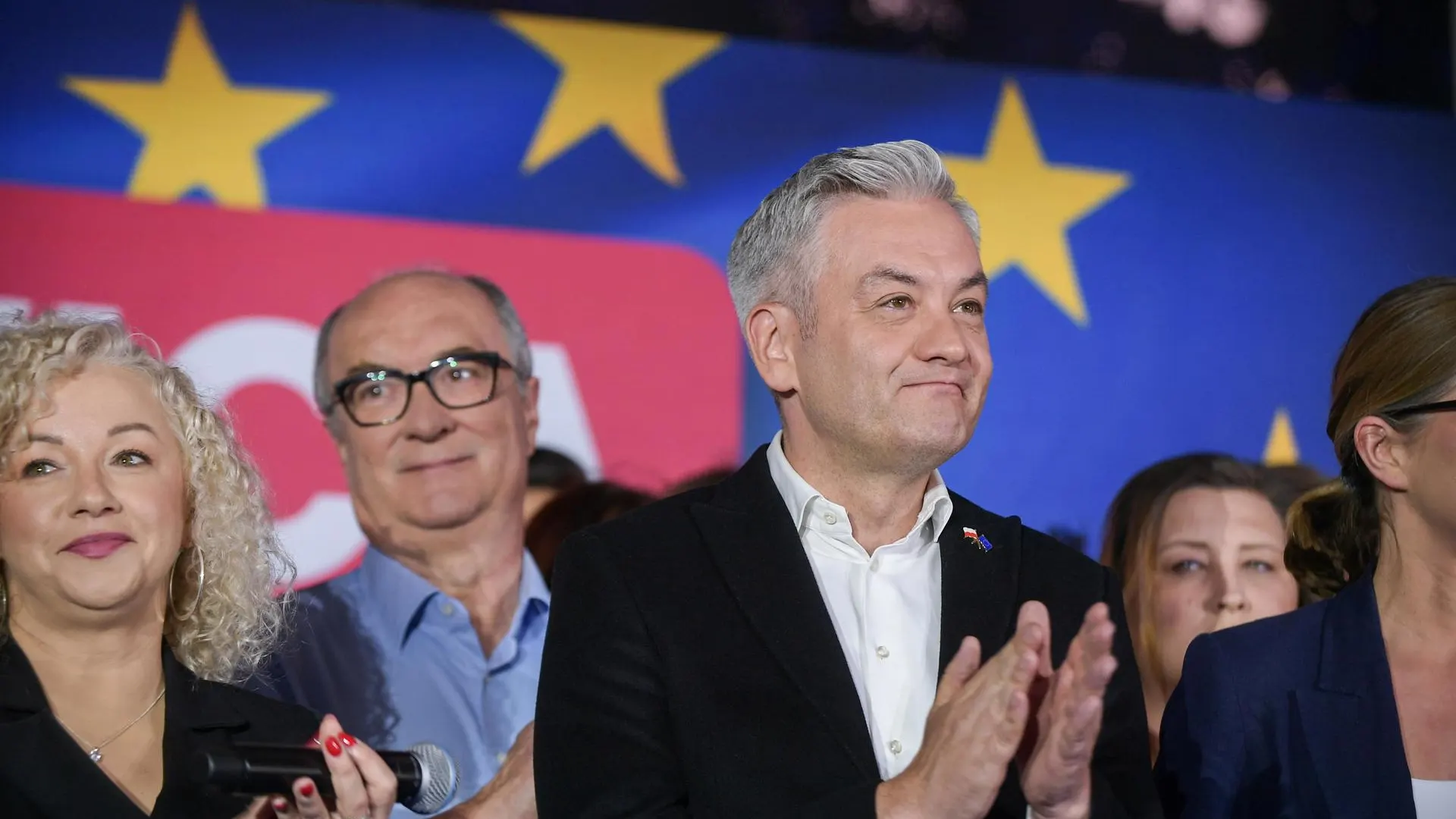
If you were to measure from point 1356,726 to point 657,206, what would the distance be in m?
2.58

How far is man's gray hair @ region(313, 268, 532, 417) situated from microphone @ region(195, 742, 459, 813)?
1558mm

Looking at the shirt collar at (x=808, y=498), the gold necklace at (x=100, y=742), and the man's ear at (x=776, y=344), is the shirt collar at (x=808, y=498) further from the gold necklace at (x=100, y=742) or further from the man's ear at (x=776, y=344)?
the gold necklace at (x=100, y=742)

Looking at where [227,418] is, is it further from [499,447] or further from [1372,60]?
[1372,60]

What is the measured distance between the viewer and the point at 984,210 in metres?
5.02

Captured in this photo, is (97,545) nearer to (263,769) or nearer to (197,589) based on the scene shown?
(197,589)

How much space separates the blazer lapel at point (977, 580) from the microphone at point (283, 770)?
815 mm

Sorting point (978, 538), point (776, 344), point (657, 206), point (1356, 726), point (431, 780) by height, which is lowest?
point (1356, 726)

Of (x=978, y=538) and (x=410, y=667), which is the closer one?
(x=978, y=538)

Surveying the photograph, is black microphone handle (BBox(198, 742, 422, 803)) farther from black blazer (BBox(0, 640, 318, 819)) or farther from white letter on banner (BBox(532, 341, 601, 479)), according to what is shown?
white letter on banner (BBox(532, 341, 601, 479))

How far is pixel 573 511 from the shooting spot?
4336 millimetres

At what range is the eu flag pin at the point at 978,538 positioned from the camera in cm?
264

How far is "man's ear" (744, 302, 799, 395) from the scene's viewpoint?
2.78 metres

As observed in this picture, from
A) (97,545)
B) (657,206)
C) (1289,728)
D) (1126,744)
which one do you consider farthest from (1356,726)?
(657,206)

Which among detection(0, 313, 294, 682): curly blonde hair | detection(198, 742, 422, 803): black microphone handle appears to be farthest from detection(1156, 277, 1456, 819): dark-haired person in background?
detection(0, 313, 294, 682): curly blonde hair
